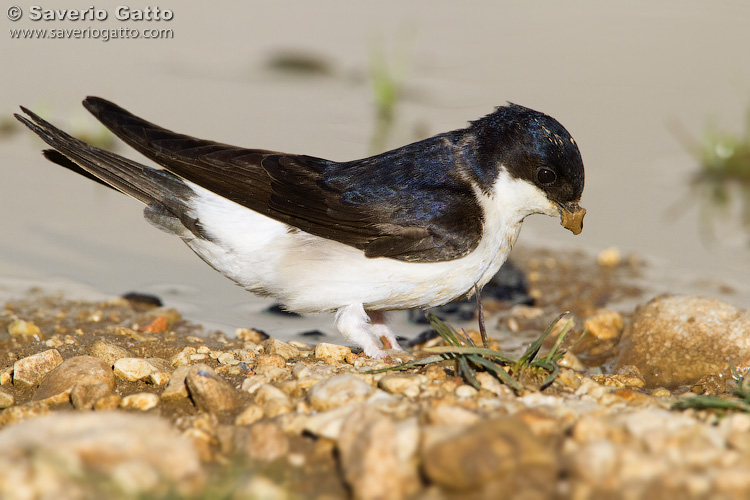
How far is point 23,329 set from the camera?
4.55 metres

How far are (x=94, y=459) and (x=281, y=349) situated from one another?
1.87 meters

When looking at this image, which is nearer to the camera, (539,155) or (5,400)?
(5,400)

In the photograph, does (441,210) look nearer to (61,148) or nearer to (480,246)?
(480,246)

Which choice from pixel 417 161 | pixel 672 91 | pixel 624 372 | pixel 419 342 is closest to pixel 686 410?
pixel 624 372

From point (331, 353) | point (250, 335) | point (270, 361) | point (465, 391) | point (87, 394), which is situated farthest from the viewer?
point (250, 335)

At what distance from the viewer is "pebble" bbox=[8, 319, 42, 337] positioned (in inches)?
179

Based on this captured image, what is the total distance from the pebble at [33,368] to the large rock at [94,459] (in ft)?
4.30

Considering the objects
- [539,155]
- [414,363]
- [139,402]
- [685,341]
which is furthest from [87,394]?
[685,341]

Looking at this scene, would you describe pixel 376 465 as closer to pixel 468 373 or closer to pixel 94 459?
pixel 94 459

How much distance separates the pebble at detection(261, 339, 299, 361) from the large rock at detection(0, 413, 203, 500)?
157 centimetres

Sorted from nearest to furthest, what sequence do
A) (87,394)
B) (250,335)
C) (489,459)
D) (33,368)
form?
(489,459) → (87,394) → (33,368) → (250,335)

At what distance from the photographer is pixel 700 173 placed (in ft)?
25.4

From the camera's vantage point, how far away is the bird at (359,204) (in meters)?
4.13
